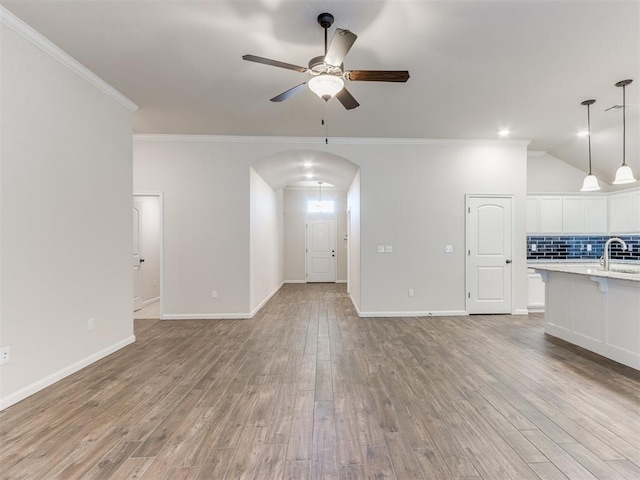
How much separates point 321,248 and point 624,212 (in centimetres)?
686

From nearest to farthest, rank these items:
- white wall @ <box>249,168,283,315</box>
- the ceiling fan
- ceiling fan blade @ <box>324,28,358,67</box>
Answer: ceiling fan blade @ <box>324,28,358,67</box> → the ceiling fan → white wall @ <box>249,168,283,315</box>

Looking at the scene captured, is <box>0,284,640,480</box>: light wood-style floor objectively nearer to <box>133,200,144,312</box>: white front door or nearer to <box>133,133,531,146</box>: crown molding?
<box>133,200,144,312</box>: white front door

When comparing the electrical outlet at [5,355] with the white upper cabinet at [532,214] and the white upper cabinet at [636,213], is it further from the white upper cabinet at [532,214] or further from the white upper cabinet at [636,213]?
the white upper cabinet at [636,213]

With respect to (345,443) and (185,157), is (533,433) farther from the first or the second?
(185,157)

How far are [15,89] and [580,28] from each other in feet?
15.1

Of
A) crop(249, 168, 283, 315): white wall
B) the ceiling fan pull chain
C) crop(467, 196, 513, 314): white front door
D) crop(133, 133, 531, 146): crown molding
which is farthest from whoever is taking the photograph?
crop(249, 168, 283, 315): white wall

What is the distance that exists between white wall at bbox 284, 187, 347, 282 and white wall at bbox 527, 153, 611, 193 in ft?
16.3

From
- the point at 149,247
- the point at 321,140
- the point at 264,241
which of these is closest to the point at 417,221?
the point at 321,140

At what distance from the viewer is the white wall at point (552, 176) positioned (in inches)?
238

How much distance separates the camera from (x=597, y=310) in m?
3.37

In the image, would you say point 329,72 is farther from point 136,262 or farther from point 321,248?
point 321,248

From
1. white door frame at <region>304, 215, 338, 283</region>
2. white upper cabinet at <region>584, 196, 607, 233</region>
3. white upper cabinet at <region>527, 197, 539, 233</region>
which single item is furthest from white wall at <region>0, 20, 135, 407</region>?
white upper cabinet at <region>584, 196, 607, 233</region>

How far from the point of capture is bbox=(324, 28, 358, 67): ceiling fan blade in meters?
1.96

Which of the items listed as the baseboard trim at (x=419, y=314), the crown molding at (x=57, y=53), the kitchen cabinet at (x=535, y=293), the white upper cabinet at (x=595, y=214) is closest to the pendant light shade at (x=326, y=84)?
the crown molding at (x=57, y=53)
